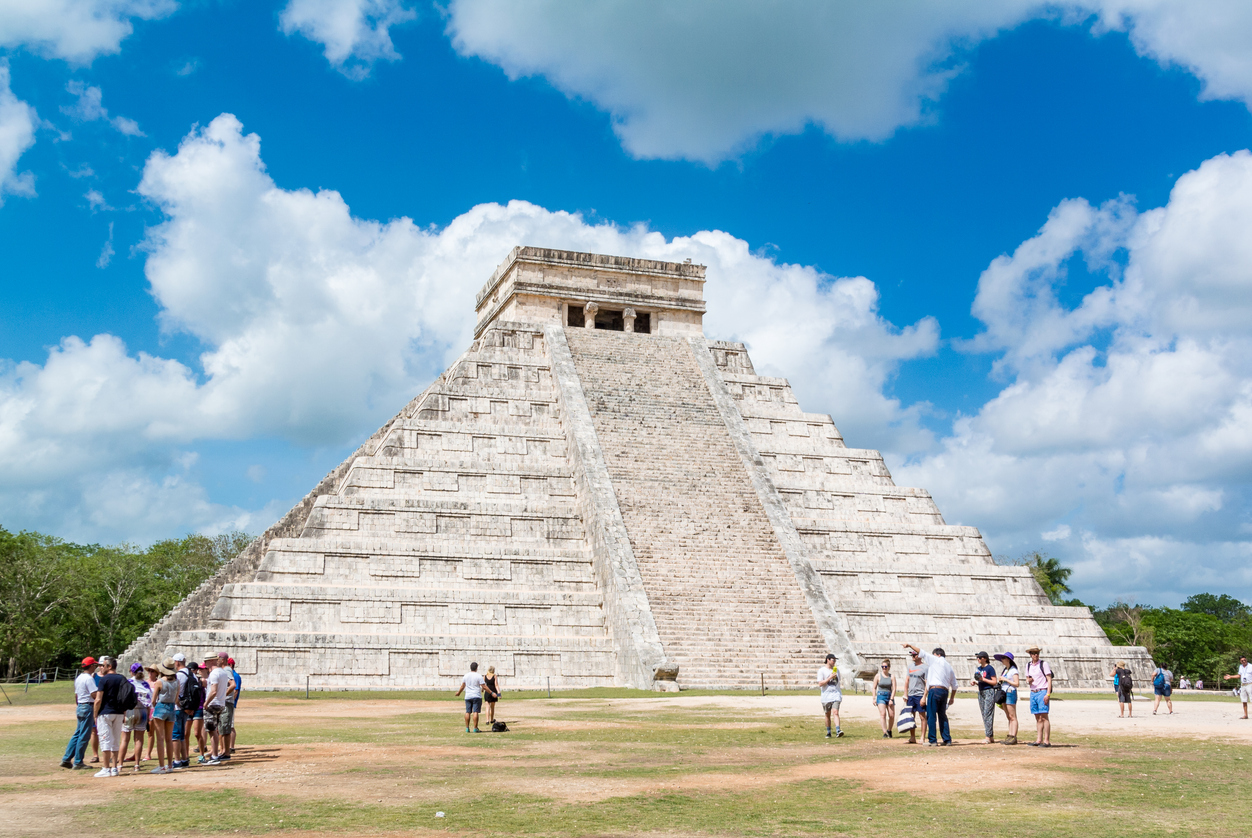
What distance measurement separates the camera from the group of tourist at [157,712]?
1102 cm

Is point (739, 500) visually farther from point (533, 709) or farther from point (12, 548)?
point (12, 548)

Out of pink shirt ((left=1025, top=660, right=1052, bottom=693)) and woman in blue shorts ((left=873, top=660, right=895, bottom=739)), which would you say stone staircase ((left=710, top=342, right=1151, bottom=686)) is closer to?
woman in blue shorts ((left=873, top=660, right=895, bottom=739))

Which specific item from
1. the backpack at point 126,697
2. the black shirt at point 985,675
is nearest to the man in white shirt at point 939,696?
the black shirt at point 985,675

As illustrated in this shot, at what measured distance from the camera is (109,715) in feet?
36.1

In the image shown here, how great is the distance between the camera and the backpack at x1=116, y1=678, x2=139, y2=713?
1112cm

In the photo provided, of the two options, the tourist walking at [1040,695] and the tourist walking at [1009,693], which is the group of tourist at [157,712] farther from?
the tourist walking at [1040,695]

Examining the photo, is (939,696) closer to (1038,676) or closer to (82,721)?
(1038,676)

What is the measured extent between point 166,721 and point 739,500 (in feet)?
57.3

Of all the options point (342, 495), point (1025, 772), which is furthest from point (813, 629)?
point (1025, 772)

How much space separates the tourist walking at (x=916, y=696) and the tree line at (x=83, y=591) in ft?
125

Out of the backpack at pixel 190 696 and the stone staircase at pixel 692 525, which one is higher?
the stone staircase at pixel 692 525

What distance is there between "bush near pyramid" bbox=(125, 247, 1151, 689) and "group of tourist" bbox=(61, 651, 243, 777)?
987cm

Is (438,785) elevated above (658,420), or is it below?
below

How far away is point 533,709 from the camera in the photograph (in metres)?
17.8
